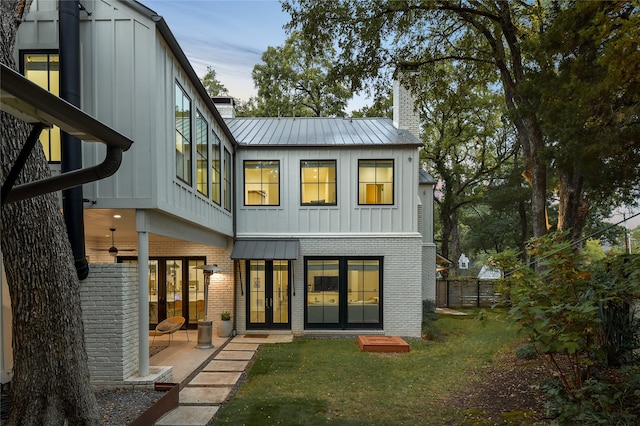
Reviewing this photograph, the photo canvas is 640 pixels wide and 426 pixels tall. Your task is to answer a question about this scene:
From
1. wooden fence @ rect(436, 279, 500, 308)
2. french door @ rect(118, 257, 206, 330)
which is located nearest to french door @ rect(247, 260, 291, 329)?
french door @ rect(118, 257, 206, 330)

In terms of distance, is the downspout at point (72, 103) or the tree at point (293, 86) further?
the tree at point (293, 86)

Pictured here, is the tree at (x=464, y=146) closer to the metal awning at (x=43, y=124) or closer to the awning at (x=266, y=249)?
the awning at (x=266, y=249)

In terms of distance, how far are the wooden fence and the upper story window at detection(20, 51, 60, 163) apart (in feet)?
57.1

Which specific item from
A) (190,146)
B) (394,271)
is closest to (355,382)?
(394,271)

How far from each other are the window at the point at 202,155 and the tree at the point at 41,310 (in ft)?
13.6

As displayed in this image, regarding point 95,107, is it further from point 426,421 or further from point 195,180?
point 426,421

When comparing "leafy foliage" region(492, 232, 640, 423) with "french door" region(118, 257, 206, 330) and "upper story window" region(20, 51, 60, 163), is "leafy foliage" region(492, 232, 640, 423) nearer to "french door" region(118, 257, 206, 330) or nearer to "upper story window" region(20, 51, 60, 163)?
"upper story window" region(20, 51, 60, 163)

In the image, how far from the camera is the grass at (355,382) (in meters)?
5.87

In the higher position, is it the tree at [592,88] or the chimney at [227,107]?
the chimney at [227,107]

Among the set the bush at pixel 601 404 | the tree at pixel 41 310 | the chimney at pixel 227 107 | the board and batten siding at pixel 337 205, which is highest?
the chimney at pixel 227 107

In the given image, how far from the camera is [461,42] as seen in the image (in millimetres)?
11188

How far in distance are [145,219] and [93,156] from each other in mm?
1293

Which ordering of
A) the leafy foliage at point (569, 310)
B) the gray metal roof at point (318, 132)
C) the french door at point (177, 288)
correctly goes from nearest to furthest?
1. the leafy foliage at point (569, 310)
2. the gray metal roof at point (318, 132)
3. the french door at point (177, 288)

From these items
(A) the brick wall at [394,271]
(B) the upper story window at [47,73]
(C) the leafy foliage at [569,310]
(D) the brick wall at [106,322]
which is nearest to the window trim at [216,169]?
(A) the brick wall at [394,271]
